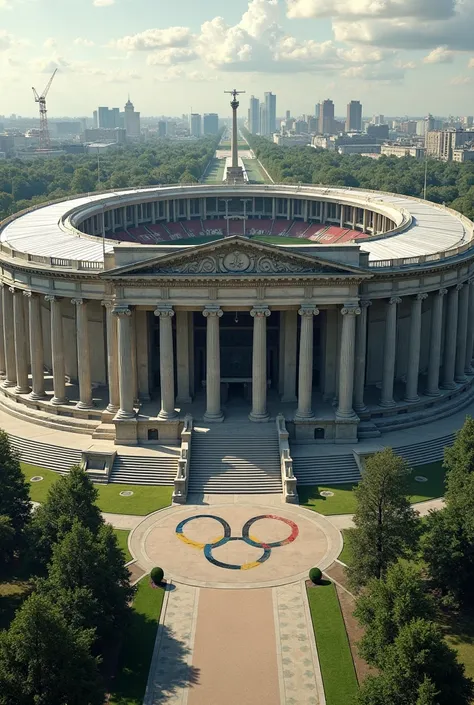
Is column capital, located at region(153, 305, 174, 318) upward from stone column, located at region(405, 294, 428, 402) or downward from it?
upward

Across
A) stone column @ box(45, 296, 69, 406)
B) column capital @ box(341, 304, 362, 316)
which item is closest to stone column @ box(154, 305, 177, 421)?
stone column @ box(45, 296, 69, 406)

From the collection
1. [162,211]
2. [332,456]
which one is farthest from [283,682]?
[162,211]

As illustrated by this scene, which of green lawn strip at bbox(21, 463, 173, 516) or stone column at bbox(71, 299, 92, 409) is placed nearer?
green lawn strip at bbox(21, 463, 173, 516)

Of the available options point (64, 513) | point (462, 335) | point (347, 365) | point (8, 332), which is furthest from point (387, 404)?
point (8, 332)

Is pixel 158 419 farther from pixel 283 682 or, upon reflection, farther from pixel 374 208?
pixel 374 208

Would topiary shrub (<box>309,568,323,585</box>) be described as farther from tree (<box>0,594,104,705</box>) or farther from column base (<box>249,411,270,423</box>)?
column base (<box>249,411,270,423</box>)

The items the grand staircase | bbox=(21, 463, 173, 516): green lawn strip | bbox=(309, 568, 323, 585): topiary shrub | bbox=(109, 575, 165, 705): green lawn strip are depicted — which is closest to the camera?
bbox=(109, 575, 165, 705): green lawn strip

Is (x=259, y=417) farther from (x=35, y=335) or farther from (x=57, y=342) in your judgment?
(x=35, y=335)
